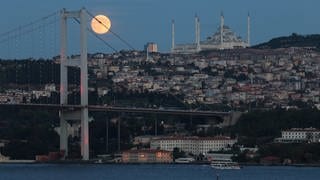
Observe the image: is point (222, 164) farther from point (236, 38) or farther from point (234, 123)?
point (236, 38)

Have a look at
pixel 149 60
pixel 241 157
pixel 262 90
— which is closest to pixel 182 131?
pixel 241 157

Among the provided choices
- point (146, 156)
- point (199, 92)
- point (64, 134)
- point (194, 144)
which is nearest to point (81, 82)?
point (64, 134)

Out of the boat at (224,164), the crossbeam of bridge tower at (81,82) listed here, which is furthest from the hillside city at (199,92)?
the crossbeam of bridge tower at (81,82)

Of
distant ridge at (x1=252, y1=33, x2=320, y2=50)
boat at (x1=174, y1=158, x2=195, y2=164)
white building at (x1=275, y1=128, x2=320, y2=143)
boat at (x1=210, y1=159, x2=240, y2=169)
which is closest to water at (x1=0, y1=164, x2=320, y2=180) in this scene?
boat at (x1=210, y1=159, x2=240, y2=169)

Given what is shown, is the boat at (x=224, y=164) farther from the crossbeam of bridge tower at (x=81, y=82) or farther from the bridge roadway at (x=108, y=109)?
the crossbeam of bridge tower at (x=81, y=82)

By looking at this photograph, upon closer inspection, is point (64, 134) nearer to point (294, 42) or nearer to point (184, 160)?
point (184, 160)
